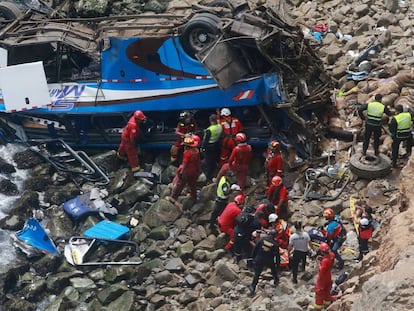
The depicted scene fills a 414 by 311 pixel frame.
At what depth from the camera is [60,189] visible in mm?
11961

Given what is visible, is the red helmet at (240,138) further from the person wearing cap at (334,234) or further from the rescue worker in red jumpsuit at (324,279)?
the rescue worker in red jumpsuit at (324,279)

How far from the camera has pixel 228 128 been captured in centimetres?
1123

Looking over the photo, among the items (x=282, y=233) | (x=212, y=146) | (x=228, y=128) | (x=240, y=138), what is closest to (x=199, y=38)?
(x=228, y=128)

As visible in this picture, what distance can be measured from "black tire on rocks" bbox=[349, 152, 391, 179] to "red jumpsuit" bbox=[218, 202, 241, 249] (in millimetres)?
2009

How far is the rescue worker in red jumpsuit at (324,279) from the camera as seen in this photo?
28.1 ft

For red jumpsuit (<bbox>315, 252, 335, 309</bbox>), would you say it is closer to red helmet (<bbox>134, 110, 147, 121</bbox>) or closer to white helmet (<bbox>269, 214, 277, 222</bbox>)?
white helmet (<bbox>269, 214, 277, 222</bbox>)

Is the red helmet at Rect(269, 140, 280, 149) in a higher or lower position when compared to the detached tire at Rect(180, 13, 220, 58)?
lower

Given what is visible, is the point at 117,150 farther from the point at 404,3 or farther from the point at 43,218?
the point at 404,3

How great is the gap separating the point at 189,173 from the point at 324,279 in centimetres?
311

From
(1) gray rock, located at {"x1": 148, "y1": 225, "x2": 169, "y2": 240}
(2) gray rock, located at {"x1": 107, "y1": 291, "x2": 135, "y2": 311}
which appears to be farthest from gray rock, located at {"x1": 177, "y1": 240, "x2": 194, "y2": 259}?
(2) gray rock, located at {"x1": 107, "y1": 291, "x2": 135, "y2": 311}

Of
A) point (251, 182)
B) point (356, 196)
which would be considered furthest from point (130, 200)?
point (356, 196)

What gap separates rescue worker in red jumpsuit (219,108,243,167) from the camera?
11211 mm

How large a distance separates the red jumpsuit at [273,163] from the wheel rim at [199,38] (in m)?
2.00

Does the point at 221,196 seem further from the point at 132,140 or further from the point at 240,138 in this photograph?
the point at 132,140
